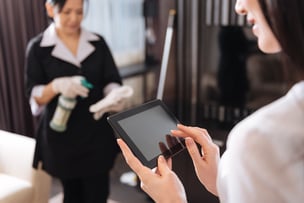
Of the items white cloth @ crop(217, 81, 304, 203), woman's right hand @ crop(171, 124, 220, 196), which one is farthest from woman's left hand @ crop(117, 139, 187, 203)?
white cloth @ crop(217, 81, 304, 203)

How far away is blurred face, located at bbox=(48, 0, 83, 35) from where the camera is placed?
1.58 meters

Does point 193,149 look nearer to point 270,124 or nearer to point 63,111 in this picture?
point 270,124

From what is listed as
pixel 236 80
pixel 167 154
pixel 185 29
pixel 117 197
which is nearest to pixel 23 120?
pixel 117 197

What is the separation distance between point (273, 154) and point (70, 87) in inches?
45.0

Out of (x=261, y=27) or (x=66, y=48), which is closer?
(x=261, y=27)

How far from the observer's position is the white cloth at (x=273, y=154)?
52 centimetres

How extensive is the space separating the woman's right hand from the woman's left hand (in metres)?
0.10

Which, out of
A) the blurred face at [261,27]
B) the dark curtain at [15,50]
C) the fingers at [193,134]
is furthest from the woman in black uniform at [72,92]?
the blurred face at [261,27]

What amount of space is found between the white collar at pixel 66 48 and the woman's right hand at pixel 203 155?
34.7 inches

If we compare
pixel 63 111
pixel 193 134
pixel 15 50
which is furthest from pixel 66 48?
pixel 193 134

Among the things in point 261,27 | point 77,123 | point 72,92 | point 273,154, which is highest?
point 261,27

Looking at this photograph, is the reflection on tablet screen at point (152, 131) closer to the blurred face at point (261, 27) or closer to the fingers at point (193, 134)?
the fingers at point (193, 134)

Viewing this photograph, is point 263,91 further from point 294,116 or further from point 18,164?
point 294,116

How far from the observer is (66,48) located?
1624mm
